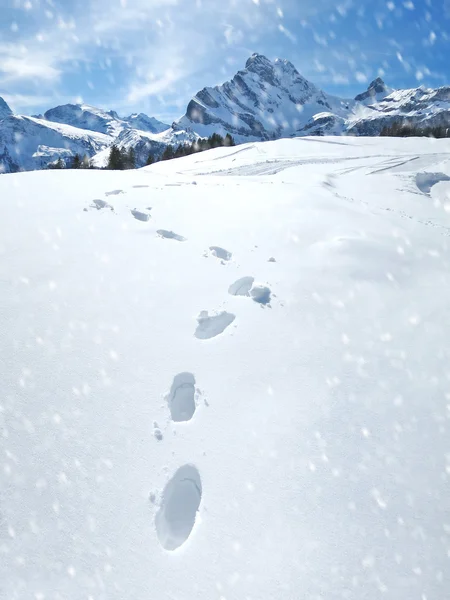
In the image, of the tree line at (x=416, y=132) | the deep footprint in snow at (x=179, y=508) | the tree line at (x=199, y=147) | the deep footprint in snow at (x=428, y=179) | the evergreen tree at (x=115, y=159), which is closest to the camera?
the deep footprint in snow at (x=179, y=508)

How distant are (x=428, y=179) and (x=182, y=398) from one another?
54.7 feet

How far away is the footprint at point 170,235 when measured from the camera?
273 inches

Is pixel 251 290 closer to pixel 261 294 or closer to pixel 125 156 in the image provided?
pixel 261 294

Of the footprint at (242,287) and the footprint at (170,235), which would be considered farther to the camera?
the footprint at (170,235)

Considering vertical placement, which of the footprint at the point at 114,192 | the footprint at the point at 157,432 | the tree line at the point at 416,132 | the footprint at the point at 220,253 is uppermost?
the tree line at the point at 416,132

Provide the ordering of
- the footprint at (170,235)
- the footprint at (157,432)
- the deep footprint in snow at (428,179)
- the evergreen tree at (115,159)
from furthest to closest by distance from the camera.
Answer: the evergreen tree at (115,159) < the deep footprint in snow at (428,179) < the footprint at (170,235) < the footprint at (157,432)

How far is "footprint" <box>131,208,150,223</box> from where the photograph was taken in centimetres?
768

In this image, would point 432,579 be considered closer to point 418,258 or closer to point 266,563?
point 266,563

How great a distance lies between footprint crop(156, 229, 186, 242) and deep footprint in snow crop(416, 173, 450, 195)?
1251cm

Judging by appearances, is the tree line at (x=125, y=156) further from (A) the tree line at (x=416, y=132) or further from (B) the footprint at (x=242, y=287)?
(B) the footprint at (x=242, y=287)

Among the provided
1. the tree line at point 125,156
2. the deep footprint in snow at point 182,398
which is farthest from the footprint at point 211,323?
the tree line at point 125,156

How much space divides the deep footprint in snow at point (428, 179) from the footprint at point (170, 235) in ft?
41.0

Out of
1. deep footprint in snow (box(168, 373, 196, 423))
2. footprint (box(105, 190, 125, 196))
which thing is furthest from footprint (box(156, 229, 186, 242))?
deep footprint in snow (box(168, 373, 196, 423))

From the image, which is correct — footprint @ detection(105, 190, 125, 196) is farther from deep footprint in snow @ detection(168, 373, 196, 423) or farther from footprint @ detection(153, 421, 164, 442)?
footprint @ detection(153, 421, 164, 442)
